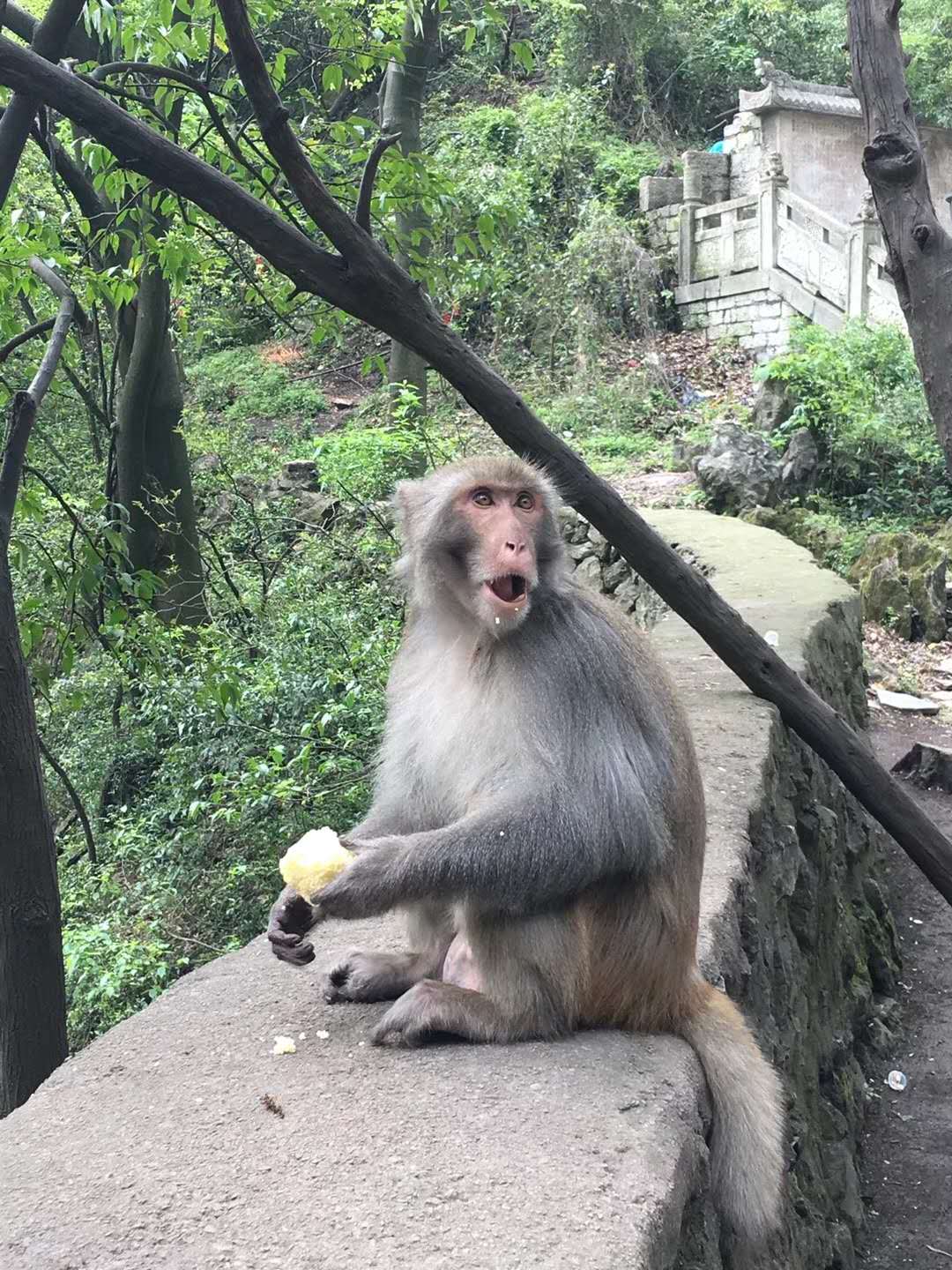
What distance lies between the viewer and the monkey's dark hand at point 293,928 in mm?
2576

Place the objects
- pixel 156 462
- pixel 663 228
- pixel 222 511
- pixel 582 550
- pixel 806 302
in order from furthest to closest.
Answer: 1. pixel 663 228
2. pixel 806 302
3. pixel 222 511
4. pixel 582 550
5. pixel 156 462

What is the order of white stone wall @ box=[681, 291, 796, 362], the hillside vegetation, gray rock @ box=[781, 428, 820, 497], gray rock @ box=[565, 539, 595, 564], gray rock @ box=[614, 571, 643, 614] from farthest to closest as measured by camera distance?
white stone wall @ box=[681, 291, 796, 362]
gray rock @ box=[781, 428, 820, 497]
gray rock @ box=[565, 539, 595, 564]
gray rock @ box=[614, 571, 643, 614]
the hillside vegetation

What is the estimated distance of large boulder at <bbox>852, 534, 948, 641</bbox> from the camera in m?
10.1

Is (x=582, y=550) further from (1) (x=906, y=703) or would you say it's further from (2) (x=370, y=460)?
(1) (x=906, y=703)

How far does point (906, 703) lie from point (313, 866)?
7.11 metres

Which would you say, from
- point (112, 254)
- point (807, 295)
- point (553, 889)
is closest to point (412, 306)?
point (553, 889)

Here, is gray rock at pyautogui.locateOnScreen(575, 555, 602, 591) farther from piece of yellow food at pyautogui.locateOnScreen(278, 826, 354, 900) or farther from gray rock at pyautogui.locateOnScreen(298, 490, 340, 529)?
piece of yellow food at pyautogui.locateOnScreen(278, 826, 354, 900)

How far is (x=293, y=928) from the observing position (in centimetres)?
258

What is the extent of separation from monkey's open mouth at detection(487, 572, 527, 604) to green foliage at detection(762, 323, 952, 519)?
408 inches

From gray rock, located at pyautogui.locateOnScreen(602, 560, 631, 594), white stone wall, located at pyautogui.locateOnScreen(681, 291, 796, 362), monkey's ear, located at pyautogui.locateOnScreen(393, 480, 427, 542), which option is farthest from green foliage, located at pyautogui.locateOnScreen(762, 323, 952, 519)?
monkey's ear, located at pyautogui.locateOnScreen(393, 480, 427, 542)

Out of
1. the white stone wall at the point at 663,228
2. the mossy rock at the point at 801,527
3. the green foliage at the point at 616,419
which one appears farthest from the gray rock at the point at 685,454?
the white stone wall at the point at 663,228

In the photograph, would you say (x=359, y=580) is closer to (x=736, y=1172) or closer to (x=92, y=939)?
(x=92, y=939)

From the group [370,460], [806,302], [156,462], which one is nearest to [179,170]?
[370,460]

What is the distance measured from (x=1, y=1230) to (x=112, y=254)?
6.26m
